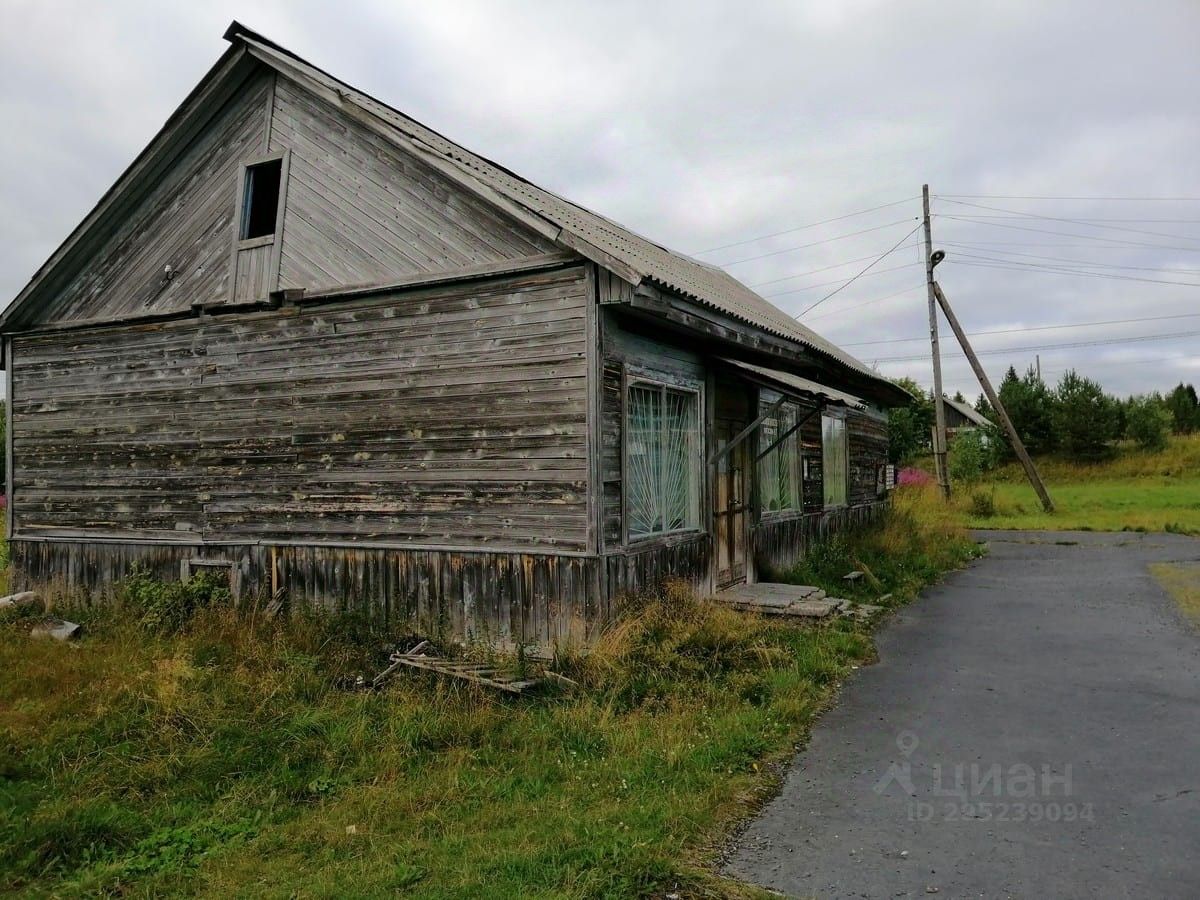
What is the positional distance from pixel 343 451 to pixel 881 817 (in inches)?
248

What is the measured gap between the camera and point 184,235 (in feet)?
32.4

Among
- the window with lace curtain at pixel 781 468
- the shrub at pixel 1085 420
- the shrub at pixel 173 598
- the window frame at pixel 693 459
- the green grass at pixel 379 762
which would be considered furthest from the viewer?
the shrub at pixel 1085 420

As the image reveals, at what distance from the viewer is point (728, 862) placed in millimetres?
3973

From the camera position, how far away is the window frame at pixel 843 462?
47.4 feet

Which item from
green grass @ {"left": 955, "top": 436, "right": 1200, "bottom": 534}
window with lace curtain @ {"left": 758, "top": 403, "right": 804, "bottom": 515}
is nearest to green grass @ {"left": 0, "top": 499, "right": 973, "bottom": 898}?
window with lace curtain @ {"left": 758, "top": 403, "right": 804, "bottom": 515}

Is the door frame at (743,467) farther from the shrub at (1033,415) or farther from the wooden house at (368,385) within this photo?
the shrub at (1033,415)

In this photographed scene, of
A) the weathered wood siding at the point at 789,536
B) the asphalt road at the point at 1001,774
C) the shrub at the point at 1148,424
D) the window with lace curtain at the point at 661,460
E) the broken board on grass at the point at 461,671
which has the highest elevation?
the shrub at the point at 1148,424

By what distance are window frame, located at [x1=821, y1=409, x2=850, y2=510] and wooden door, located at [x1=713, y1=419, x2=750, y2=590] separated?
11.4 feet

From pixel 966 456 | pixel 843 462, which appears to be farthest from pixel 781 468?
pixel 966 456

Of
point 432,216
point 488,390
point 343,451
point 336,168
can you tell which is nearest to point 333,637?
→ point 343,451

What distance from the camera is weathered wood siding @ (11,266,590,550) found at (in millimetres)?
7551

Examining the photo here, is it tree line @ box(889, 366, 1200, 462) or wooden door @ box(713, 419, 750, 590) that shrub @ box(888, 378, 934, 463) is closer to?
tree line @ box(889, 366, 1200, 462)

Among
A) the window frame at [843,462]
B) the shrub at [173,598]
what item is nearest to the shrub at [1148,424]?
the window frame at [843,462]

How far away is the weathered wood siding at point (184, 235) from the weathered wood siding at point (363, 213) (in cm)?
63
